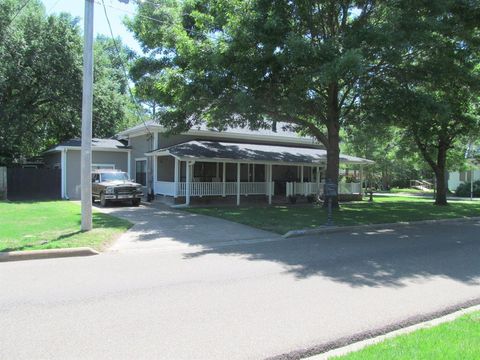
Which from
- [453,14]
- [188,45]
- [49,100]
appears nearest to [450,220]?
[453,14]

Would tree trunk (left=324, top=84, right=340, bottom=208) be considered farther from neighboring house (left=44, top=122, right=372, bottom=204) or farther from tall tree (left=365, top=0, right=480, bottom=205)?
neighboring house (left=44, top=122, right=372, bottom=204)

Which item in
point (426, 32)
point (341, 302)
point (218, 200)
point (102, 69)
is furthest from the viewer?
point (102, 69)

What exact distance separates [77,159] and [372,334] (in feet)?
80.2

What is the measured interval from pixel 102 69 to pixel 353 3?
69.8 ft

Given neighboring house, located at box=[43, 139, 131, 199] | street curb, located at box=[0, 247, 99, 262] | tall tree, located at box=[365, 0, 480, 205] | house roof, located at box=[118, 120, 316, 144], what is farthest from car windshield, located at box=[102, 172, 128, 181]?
street curb, located at box=[0, 247, 99, 262]

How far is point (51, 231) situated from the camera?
1169cm

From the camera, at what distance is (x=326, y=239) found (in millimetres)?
12000

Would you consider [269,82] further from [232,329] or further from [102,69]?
[102,69]

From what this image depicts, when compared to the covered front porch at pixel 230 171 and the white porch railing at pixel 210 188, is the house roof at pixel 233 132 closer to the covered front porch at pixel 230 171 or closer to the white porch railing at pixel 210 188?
the covered front porch at pixel 230 171

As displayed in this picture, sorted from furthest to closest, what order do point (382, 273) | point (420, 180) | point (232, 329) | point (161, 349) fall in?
point (420, 180) < point (382, 273) < point (232, 329) < point (161, 349)

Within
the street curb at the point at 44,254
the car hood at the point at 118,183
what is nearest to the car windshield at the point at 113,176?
the car hood at the point at 118,183

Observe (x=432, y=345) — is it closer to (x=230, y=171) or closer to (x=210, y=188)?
(x=210, y=188)

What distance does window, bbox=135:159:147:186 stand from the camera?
89.1 ft

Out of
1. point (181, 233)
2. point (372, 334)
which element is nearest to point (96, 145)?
point (181, 233)
